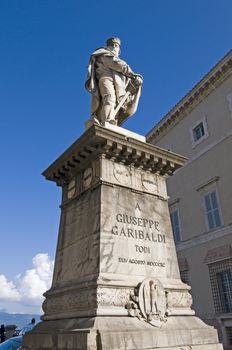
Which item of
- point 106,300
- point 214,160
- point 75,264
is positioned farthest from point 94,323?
point 214,160

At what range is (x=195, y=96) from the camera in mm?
21375

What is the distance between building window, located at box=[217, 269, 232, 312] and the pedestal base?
12.2 m

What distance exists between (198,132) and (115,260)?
1744 cm

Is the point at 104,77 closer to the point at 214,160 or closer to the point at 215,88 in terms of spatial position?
the point at 214,160

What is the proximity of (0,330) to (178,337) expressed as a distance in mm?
16329

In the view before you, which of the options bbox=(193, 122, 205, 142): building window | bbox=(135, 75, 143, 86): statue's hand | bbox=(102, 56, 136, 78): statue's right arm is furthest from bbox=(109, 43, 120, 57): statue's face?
bbox=(193, 122, 205, 142): building window

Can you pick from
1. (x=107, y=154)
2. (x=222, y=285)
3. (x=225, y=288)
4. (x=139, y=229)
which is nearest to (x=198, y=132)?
(x=222, y=285)

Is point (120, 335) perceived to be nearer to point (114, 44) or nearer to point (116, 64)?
point (116, 64)

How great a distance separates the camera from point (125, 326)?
4750mm

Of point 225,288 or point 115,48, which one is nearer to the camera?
point 115,48

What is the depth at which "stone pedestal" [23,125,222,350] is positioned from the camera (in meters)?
4.84

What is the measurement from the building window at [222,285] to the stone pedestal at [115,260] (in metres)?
12.0

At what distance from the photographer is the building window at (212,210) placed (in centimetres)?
1822

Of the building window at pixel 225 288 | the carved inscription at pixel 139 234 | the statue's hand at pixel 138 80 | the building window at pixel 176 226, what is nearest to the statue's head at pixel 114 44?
the statue's hand at pixel 138 80
